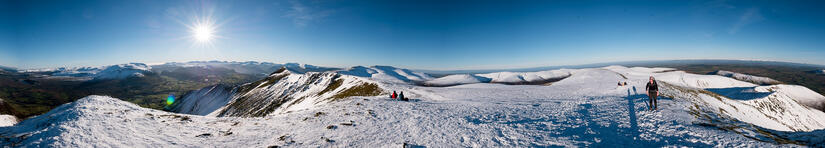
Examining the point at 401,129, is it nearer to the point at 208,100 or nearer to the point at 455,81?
the point at 455,81

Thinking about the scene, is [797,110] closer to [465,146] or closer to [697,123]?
[697,123]

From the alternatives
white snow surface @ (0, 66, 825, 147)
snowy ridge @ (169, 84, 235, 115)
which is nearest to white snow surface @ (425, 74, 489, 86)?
snowy ridge @ (169, 84, 235, 115)

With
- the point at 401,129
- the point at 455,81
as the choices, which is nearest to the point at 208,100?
the point at 455,81

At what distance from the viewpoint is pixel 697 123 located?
14.4 meters

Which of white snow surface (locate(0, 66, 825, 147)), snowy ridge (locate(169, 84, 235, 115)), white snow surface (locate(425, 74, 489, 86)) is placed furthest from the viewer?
white snow surface (locate(425, 74, 489, 86))

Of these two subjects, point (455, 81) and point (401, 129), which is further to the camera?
point (455, 81)

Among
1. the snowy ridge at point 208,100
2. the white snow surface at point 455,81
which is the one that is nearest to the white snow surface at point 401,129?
the white snow surface at point 455,81

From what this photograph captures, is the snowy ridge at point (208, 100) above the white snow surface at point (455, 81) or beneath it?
beneath

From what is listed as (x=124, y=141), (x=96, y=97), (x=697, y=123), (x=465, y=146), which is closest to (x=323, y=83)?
(x=96, y=97)

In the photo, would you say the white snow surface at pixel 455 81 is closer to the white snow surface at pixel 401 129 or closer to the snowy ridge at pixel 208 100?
the snowy ridge at pixel 208 100

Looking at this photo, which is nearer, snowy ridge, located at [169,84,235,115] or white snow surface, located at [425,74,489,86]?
snowy ridge, located at [169,84,235,115]

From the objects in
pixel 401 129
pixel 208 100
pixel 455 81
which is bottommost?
pixel 208 100

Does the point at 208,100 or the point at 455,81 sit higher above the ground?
the point at 455,81

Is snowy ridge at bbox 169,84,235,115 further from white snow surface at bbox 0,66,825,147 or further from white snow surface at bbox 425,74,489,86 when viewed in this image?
white snow surface at bbox 0,66,825,147
